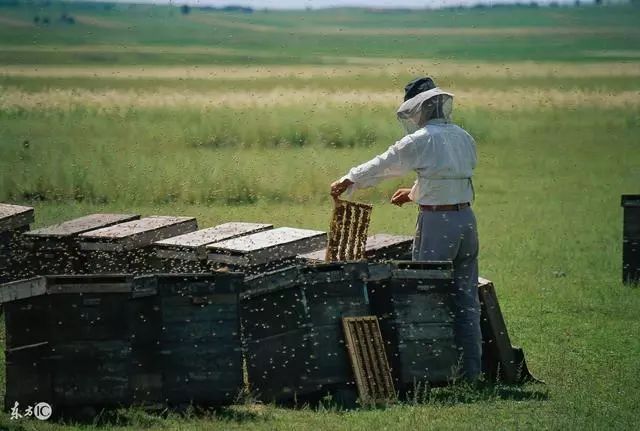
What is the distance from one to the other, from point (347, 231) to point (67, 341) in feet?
7.46

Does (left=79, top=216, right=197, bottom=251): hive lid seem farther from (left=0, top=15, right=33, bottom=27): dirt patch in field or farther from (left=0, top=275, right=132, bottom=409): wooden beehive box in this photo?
(left=0, top=15, right=33, bottom=27): dirt patch in field

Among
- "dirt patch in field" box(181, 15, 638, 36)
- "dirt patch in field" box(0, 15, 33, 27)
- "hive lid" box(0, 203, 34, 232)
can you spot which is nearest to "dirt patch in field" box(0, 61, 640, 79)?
"dirt patch in field" box(0, 15, 33, 27)

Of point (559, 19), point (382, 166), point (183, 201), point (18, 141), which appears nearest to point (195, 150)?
point (18, 141)

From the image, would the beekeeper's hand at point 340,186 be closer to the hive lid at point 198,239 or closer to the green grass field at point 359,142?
the hive lid at point 198,239

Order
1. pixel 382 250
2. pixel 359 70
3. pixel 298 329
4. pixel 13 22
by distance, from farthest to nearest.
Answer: pixel 359 70 < pixel 13 22 < pixel 382 250 < pixel 298 329

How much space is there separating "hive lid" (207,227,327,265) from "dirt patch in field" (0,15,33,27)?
4234 centimetres

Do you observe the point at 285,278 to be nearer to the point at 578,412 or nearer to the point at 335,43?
the point at 578,412

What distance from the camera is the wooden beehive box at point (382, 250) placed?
998 cm

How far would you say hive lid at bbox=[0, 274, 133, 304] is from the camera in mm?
8117

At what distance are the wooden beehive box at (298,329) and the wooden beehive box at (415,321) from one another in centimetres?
25

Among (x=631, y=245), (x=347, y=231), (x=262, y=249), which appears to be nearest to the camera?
(x=347, y=231)

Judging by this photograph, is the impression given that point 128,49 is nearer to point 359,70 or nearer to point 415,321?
point 359,70

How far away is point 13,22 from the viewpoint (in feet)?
174

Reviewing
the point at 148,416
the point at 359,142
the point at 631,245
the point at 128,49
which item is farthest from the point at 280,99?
the point at 148,416
